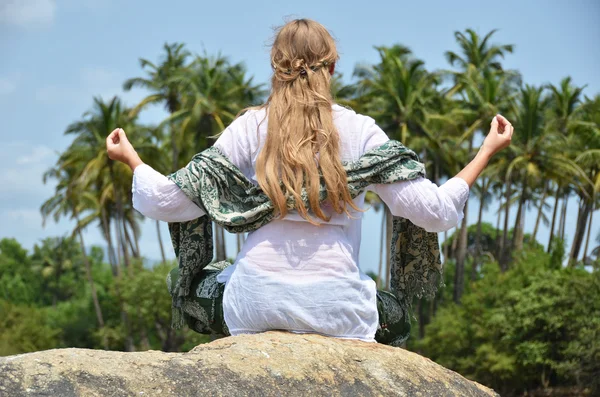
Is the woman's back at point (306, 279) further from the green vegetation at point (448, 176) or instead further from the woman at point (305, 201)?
the green vegetation at point (448, 176)

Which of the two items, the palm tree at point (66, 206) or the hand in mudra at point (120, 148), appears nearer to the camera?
the hand in mudra at point (120, 148)

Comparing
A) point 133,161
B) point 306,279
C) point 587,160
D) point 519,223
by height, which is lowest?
point 306,279

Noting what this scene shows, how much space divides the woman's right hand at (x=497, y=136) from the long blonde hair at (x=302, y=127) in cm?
73

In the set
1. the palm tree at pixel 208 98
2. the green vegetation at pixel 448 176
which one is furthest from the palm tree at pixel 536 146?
the palm tree at pixel 208 98

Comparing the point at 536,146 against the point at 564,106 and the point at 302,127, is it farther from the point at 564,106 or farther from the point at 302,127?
the point at 302,127

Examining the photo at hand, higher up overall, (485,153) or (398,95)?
(398,95)

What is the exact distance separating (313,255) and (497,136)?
1.03m

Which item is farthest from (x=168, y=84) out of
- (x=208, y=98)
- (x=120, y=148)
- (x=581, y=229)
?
(x=120, y=148)

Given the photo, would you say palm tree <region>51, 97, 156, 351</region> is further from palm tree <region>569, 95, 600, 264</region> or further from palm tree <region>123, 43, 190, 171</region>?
palm tree <region>569, 95, 600, 264</region>

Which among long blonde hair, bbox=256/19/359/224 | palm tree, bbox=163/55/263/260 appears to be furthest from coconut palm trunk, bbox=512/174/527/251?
long blonde hair, bbox=256/19/359/224

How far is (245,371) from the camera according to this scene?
3197 mm

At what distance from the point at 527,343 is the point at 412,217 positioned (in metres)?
40.7

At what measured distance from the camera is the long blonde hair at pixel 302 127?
365 centimetres

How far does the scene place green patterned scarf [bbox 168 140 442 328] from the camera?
3.71m
